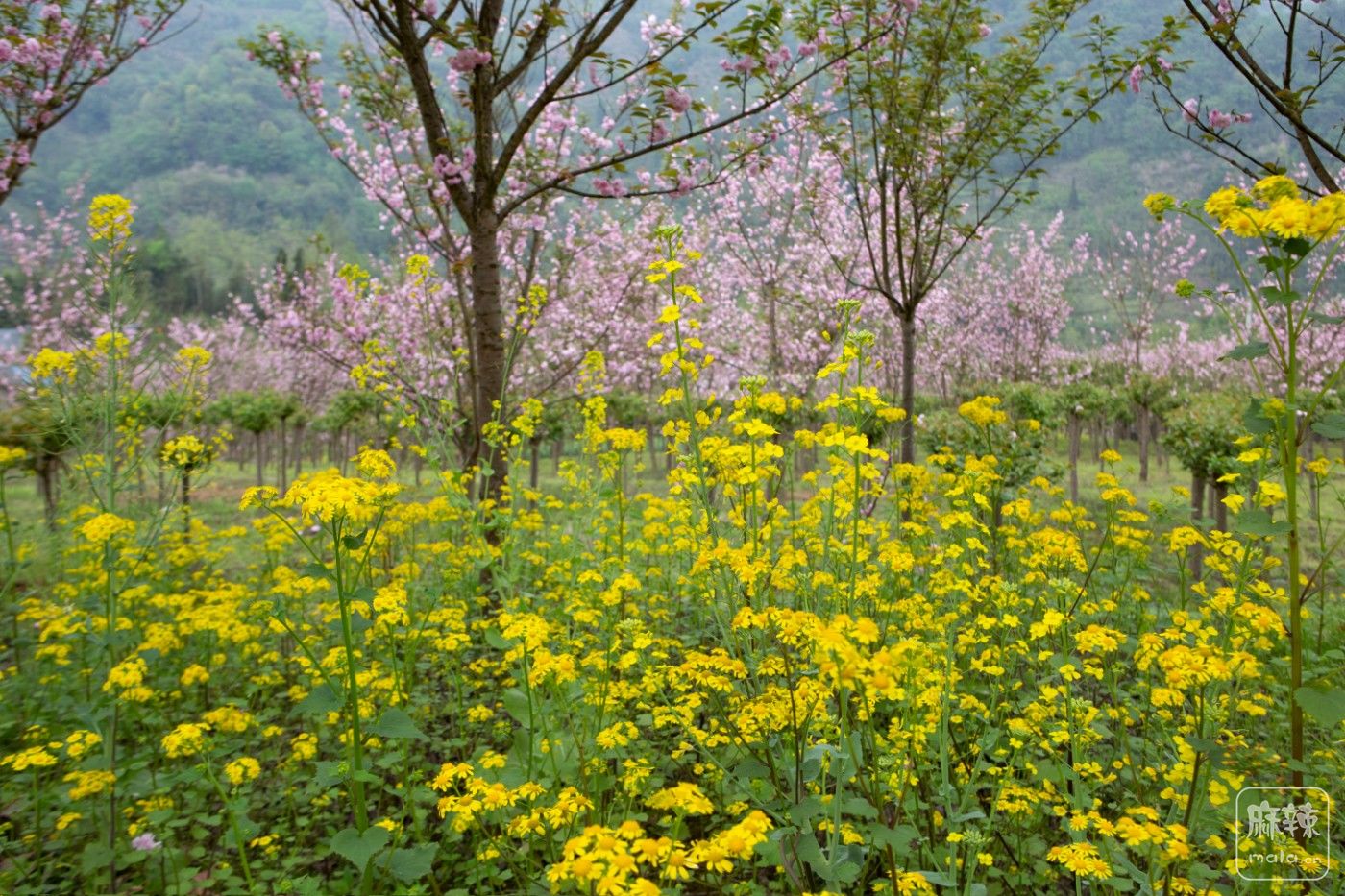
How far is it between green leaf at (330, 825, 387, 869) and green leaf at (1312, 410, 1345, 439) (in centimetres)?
265

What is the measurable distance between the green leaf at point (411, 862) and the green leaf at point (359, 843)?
0.08 metres

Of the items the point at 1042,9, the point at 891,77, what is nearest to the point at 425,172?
the point at 891,77

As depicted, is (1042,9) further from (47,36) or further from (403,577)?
(47,36)

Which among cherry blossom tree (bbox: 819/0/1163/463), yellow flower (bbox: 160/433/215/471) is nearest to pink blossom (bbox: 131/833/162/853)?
yellow flower (bbox: 160/433/215/471)

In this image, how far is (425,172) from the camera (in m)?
6.66

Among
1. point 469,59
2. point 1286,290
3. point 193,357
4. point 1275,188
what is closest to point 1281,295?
point 1286,290

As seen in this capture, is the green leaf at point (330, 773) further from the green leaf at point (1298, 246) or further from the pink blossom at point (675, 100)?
the pink blossom at point (675, 100)

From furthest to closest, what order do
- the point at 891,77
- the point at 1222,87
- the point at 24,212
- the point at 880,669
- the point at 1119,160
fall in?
the point at 1119,160 < the point at 1222,87 < the point at 24,212 < the point at 891,77 < the point at 880,669

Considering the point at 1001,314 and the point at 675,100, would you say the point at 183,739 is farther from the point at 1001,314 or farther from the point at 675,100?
the point at 1001,314

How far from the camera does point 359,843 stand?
1.92 m

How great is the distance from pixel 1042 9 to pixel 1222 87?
10646cm

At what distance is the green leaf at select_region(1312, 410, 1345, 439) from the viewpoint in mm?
1689

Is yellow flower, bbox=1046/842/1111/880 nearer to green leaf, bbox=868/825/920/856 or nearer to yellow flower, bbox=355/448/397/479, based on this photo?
green leaf, bbox=868/825/920/856

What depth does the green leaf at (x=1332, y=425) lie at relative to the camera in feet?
5.54
